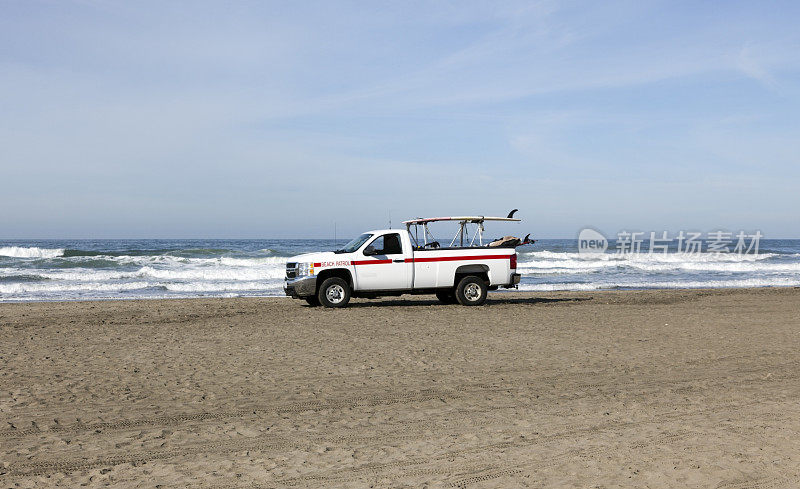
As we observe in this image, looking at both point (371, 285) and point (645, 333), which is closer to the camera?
point (645, 333)

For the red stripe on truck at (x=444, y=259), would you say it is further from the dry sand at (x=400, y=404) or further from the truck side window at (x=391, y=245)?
A: the dry sand at (x=400, y=404)

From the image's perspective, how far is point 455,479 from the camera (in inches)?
198

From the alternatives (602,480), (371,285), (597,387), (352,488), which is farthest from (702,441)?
(371,285)

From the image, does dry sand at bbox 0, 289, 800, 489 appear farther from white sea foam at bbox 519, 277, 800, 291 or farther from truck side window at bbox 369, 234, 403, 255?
white sea foam at bbox 519, 277, 800, 291

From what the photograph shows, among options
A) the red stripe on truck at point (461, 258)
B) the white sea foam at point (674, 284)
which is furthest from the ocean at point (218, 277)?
the red stripe on truck at point (461, 258)

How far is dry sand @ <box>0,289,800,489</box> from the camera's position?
5230 mm

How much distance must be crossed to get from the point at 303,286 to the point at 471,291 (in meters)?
4.27

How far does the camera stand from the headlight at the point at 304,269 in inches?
658

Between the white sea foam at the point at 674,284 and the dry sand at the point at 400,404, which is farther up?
the dry sand at the point at 400,404

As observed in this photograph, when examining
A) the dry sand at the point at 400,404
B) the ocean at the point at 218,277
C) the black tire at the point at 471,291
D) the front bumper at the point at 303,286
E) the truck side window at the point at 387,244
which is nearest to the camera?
the dry sand at the point at 400,404

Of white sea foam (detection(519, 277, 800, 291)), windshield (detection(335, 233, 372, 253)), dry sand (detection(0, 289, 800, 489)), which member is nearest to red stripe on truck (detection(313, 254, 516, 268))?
windshield (detection(335, 233, 372, 253))

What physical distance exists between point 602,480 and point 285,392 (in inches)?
158

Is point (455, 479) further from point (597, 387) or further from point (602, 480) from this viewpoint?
point (597, 387)

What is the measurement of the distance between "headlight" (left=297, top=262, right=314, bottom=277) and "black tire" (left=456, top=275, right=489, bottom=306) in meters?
3.72
